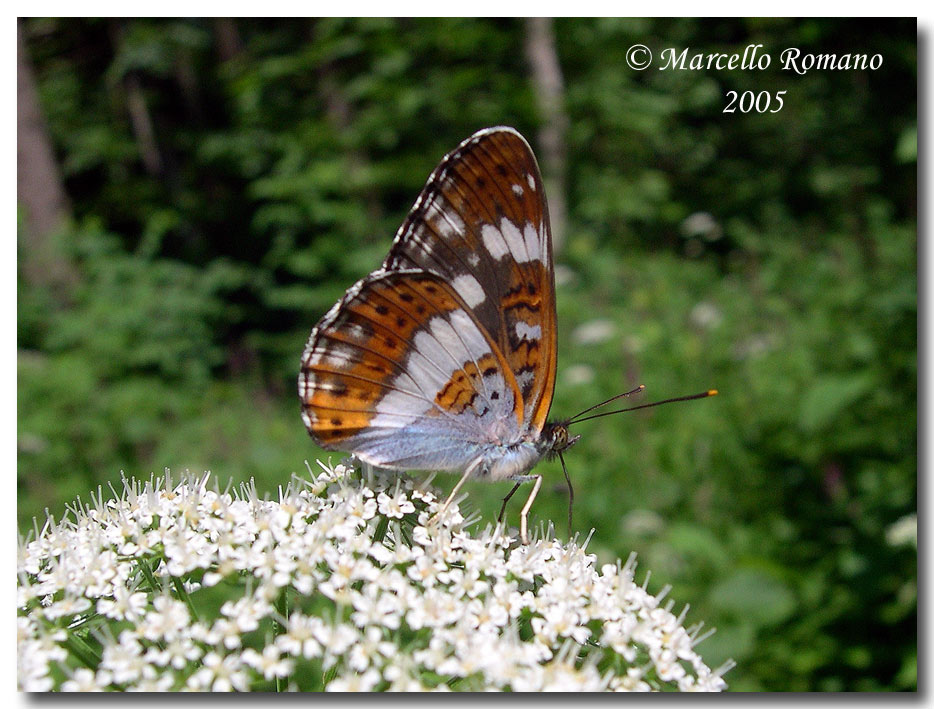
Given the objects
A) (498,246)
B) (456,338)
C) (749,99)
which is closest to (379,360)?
(456,338)

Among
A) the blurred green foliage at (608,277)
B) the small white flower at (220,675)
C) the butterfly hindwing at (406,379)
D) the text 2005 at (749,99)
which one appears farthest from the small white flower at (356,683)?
the text 2005 at (749,99)

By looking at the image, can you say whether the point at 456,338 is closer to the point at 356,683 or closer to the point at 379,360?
the point at 379,360

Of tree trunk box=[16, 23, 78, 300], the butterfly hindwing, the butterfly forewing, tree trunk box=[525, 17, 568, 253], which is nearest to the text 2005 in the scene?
tree trunk box=[525, 17, 568, 253]

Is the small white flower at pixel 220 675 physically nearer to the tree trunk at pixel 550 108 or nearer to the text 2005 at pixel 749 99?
the text 2005 at pixel 749 99

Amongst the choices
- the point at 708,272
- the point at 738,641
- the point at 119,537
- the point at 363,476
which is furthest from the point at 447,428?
the point at 708,272

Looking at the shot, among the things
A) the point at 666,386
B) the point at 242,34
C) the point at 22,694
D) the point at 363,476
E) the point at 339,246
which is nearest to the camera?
the point at 22,694

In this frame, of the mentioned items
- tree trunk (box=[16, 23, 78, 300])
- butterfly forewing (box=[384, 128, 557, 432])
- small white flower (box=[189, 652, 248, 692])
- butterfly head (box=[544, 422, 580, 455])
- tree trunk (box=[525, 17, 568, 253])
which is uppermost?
tree trunk (box=[525, 17, 568, 253])

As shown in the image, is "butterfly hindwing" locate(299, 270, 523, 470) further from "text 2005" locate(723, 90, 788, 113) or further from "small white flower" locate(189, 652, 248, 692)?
"text 2005" locate(723, 90, 788, 113)
